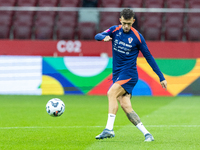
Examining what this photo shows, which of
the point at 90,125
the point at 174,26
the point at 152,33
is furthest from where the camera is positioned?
the point at 174,26

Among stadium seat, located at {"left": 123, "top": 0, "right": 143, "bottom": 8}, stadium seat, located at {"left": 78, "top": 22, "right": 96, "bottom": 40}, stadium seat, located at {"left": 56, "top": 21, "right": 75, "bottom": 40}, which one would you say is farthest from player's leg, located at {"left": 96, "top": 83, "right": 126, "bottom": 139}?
stadium seat, located at {"left": 123, "top": 0, "right": 143, "bottom": 8}

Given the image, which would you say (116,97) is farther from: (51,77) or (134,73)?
(51,77)

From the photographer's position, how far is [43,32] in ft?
56.8

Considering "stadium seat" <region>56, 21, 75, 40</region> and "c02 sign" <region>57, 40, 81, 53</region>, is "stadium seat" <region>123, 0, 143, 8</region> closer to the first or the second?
"stadium seat" <region>56, 21, 75, 40</region>

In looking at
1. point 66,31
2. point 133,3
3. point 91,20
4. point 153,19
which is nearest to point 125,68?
point 91,20

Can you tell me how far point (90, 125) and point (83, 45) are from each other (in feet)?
29.0

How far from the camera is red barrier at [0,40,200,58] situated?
1667 centimetres

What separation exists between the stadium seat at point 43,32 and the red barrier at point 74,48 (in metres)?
0.54

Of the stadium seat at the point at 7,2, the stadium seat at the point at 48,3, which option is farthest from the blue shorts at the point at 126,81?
the stadium seat at the point at 7,2

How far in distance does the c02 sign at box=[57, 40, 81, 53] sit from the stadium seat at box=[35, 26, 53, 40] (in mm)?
841

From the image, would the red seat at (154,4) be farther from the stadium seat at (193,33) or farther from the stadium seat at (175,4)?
the stadium seat at (193,33)

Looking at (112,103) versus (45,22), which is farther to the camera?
(45,22)

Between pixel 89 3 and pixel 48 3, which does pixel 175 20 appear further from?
pixel 48 3

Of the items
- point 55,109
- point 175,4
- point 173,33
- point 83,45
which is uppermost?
point 175,4
